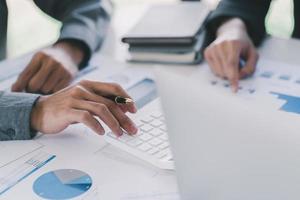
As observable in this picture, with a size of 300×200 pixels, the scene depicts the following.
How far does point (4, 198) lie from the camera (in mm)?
649

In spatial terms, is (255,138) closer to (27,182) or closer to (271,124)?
(271,124)

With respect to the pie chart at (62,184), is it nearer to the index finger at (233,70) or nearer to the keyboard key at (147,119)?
the keyboard key at (147,119)

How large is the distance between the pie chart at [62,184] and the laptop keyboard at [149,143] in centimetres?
9

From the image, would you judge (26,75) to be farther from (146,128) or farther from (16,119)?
(146,128)

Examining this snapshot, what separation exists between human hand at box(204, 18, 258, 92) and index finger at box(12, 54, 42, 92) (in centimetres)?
39

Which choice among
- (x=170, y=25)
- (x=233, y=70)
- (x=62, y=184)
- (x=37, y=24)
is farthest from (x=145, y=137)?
(x=37, y=24)

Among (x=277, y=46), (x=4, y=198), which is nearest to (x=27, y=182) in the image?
(x=4, y=198)

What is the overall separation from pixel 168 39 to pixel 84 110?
14.6 inches

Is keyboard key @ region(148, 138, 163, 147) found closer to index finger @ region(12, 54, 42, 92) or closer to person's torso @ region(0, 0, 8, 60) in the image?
index finger @ region(12, 54, 42, 92)

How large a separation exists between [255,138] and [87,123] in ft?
1.25

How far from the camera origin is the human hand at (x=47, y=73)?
0.96 meters

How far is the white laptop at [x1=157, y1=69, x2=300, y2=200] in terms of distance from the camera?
43 centimetres

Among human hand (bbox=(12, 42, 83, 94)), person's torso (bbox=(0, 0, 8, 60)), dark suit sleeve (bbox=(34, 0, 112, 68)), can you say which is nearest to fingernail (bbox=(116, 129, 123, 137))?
human hand (bbox=(12, 42, 83, 94))

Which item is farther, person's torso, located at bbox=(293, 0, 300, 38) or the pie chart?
person's torso, located at bbox=(293, 0, 300, 38)
